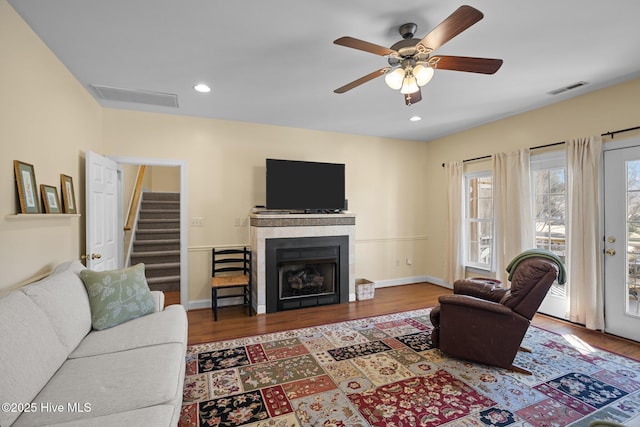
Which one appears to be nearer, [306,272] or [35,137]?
[35,137]

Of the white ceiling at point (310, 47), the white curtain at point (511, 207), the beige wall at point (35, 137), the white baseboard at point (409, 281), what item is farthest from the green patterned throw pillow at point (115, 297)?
the white curtain at point (511, 207)

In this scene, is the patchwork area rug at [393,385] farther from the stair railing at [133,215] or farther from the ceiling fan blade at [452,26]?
the stair railing at [133,215]

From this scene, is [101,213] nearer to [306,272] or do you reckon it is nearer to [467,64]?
[306,272]

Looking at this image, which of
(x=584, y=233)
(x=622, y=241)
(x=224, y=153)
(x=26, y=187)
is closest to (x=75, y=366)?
(x=26, y=187)

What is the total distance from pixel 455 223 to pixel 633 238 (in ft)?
7.10

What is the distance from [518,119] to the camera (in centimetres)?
407

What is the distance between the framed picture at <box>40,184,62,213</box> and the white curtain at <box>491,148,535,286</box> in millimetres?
5054

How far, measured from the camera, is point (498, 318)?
2.43 m

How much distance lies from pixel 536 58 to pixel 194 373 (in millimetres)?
3964

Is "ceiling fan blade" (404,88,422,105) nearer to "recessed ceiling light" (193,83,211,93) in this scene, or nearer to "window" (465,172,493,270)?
"recessed ceiling light" (193,83,211,93)

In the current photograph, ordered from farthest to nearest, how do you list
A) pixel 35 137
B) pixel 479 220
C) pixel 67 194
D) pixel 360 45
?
pixel 479 220 → pixel 67 194 → pixel 35 137 → pixel 360 45

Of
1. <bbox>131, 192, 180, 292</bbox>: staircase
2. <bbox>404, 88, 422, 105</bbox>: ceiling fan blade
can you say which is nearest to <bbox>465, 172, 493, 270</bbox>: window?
<bbox>404, 88, 422, 105</bbox>: ceiling fan blade

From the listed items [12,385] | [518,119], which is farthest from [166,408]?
[518,119]

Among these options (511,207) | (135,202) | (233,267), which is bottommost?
(233,267)
